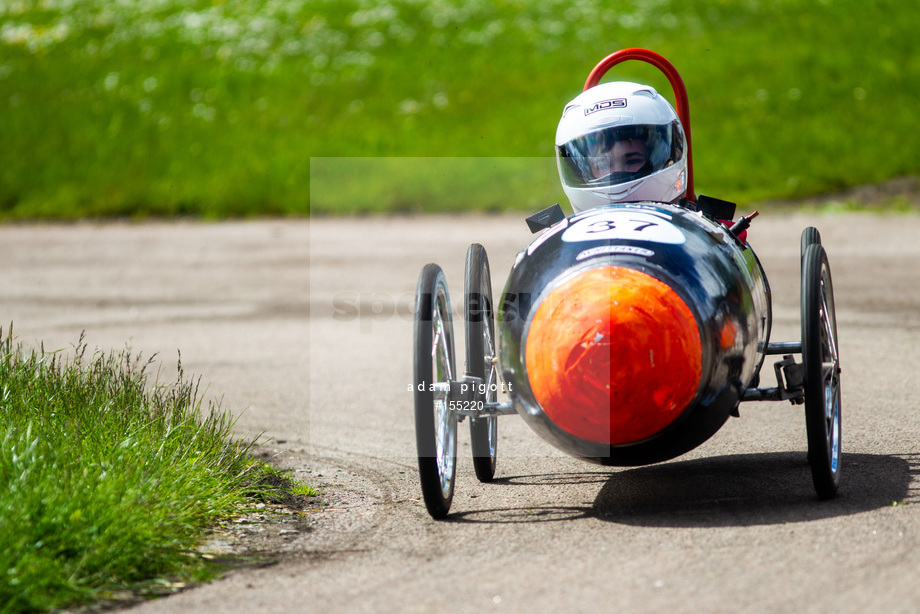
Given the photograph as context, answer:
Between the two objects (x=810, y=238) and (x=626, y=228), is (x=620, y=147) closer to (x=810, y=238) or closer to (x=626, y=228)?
(x=626, y=228)

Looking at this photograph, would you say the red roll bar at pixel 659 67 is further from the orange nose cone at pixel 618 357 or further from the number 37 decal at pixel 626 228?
the orange nose cone at pixel 618 357

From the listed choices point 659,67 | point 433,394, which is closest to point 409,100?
point 659,67

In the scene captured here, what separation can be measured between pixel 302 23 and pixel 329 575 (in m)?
25.2

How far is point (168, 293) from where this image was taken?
1322 centimetres

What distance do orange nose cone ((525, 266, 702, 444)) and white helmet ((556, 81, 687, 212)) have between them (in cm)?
106

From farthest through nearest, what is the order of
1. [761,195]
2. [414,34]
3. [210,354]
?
[414,34]
[761,195]
[210,354]

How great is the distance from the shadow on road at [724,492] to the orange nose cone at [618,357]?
512mm

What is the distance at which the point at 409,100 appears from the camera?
77.1ft

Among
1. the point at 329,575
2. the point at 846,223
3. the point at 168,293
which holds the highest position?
the point at 846,223

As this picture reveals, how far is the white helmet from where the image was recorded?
206 inches

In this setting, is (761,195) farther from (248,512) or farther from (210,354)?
(248,512)

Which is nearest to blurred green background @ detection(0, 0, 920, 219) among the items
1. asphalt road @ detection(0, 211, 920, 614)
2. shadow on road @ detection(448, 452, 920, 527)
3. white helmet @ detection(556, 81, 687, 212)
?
asphalt road @ detection(0, 211, 920, 614)

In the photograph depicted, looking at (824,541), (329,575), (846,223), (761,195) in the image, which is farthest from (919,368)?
(761,195)

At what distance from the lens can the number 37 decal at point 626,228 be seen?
4.45 meters
